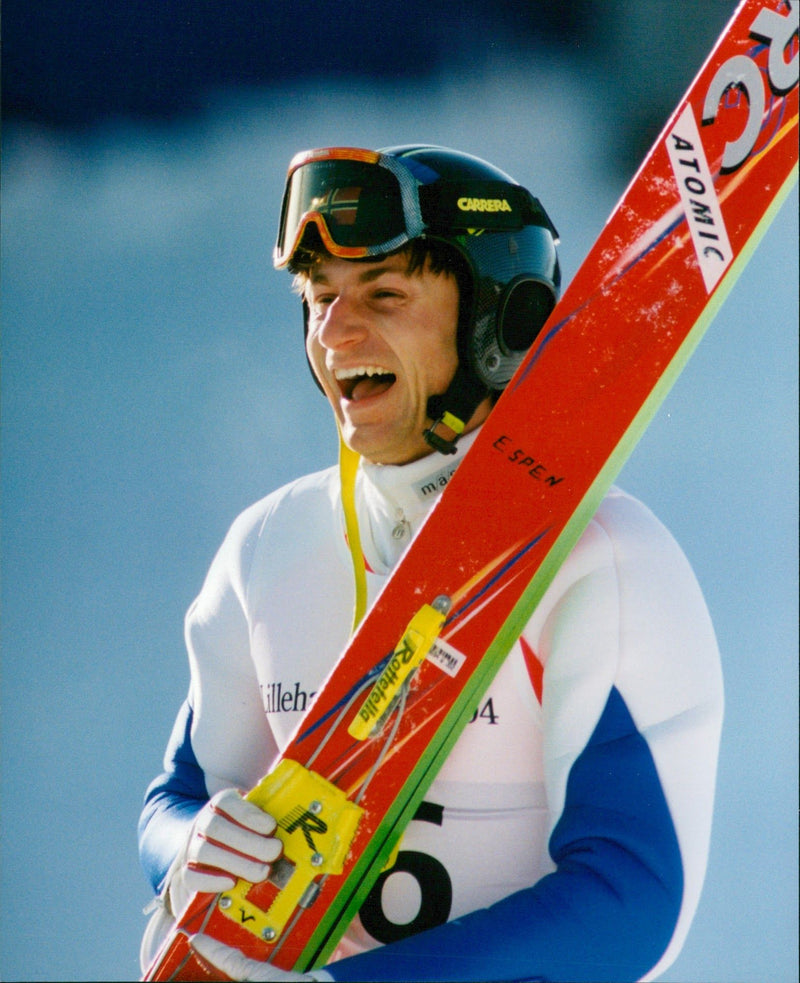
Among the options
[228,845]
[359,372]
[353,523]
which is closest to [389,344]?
[359,372]

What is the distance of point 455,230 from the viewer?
7.61 feet

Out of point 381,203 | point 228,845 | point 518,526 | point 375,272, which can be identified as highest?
point 381,203

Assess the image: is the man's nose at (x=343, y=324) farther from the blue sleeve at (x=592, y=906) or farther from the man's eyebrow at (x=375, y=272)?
the blue sleeve at (x=592, y=906)

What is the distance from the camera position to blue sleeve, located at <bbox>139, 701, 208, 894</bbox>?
7.69ft

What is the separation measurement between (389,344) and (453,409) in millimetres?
160

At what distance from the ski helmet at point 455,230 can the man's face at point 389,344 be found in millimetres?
35

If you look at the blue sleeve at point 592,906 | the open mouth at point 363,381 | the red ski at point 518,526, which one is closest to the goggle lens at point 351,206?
the open mouth at point 363,381

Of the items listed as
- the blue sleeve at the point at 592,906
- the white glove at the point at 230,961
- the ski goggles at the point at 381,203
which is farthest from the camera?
the ski goggles at the point at 381,203

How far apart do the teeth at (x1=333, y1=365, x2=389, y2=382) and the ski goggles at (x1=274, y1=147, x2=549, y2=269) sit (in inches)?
7.7

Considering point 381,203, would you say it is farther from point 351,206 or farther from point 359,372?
point 359,372

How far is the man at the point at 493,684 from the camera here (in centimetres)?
201

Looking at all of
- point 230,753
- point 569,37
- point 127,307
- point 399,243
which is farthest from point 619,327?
point 127,307

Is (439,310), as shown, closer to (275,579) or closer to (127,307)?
(275,579)

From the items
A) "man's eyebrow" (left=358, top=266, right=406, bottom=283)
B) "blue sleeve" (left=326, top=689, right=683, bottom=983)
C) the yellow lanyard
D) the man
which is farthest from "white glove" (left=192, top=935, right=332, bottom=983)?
"man's eyebrow" (left=358, top=266, right=406, bottom=283)
